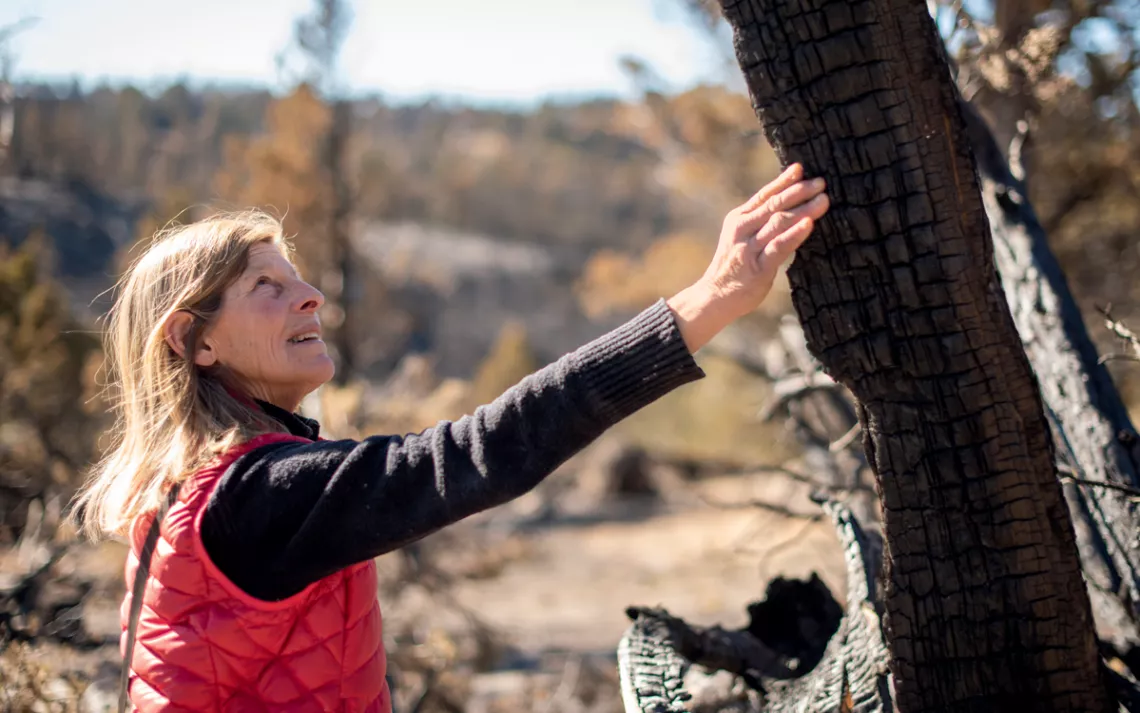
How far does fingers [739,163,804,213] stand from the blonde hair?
36.1 inches

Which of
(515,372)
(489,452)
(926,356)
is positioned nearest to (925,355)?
(926,356)

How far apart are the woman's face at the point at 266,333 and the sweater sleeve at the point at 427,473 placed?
0.94ft

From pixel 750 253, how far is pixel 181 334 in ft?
3.33

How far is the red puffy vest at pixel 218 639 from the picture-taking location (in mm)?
1509

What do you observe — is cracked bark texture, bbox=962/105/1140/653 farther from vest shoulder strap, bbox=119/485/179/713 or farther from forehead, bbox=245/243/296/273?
vest shoulder strap, bbox=119/485/179/713

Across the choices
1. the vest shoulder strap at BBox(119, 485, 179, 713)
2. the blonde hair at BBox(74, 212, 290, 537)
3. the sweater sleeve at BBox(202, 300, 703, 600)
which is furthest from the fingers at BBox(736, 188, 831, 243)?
the vest shoulder strap at BBox(119, 485, 179, 713)

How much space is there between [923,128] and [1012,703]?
95 centimetres

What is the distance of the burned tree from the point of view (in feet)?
4.81

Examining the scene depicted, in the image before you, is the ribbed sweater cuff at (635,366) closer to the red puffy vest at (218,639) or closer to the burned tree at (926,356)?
the burned tree at (926,356)

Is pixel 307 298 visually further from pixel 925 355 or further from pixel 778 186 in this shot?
pixel 925 355

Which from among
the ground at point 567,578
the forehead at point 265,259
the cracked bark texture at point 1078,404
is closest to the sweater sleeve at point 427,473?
the forehead at point 265,259

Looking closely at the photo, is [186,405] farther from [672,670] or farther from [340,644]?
[672,670]

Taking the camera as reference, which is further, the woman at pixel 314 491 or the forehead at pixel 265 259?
the forehead at pixel 265 259

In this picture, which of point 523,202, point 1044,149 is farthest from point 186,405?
point 523,202
